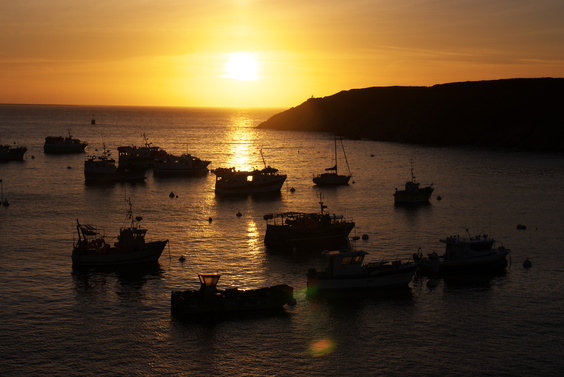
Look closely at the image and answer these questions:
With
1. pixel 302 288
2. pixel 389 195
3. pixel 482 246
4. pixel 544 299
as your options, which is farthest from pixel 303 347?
pixel 389 195

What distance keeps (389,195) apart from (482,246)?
55.3 m

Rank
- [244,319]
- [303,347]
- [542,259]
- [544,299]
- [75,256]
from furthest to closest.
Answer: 1. [542,259]
2. [75,256]
3. [544,299]
4. [244,319]
5. [303,347]

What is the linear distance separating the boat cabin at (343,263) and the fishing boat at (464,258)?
9198mm

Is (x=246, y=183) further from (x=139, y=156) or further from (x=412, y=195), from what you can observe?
(x=139, y=156)

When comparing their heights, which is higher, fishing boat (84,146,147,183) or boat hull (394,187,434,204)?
fishing boat (84,146,147,183)

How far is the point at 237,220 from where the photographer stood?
97.2 m

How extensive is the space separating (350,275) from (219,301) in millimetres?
13337


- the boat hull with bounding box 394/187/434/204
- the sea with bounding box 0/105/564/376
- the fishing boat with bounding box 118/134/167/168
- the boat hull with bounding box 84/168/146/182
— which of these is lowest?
the sea with bounding box 0/105/564/376

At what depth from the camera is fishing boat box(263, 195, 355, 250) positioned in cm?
7788

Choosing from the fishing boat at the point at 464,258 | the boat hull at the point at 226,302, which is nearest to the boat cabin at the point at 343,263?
the boat hull at the point at 226,302

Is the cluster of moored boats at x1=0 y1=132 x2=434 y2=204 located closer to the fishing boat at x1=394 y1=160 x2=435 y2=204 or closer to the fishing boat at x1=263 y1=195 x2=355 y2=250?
the fishing boat at x1=394 y1=160 x2=435 y2=204

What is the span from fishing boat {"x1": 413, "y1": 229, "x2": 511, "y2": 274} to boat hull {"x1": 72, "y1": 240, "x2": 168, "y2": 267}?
28.0 m

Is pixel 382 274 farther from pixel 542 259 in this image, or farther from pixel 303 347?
pixel 542 259

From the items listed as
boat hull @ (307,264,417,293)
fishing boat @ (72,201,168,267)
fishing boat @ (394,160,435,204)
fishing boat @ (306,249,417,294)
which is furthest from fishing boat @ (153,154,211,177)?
boat hull @ (307,264,417,293)
